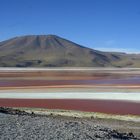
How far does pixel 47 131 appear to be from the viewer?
17266mm

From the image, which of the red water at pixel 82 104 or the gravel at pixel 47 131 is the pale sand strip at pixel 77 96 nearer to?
the red water at pixel 82 104

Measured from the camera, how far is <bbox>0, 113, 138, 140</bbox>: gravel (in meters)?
16.3

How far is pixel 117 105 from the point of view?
32.2 m

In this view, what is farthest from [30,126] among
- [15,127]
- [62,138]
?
[62,138]

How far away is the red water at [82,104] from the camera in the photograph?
97.0ft

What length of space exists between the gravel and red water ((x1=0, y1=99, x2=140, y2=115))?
979cm

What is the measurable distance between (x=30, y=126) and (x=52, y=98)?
19032 millimetres

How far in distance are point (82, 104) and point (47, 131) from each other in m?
15.5

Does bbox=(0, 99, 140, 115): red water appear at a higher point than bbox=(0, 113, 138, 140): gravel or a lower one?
higher

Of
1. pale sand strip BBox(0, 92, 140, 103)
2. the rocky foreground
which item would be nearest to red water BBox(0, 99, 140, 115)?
pale sand strip BBox(0, 92, 140, 103)

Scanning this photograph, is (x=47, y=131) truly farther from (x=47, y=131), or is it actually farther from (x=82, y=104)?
(x=82, y=104)

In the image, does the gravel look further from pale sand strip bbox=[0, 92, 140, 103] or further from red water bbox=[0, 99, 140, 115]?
pale sand strip bbox=[0, 92, 140, 103]

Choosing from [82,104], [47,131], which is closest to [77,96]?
[82,104]

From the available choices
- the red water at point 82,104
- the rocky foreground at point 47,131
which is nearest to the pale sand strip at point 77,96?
the red water at point 82,104
